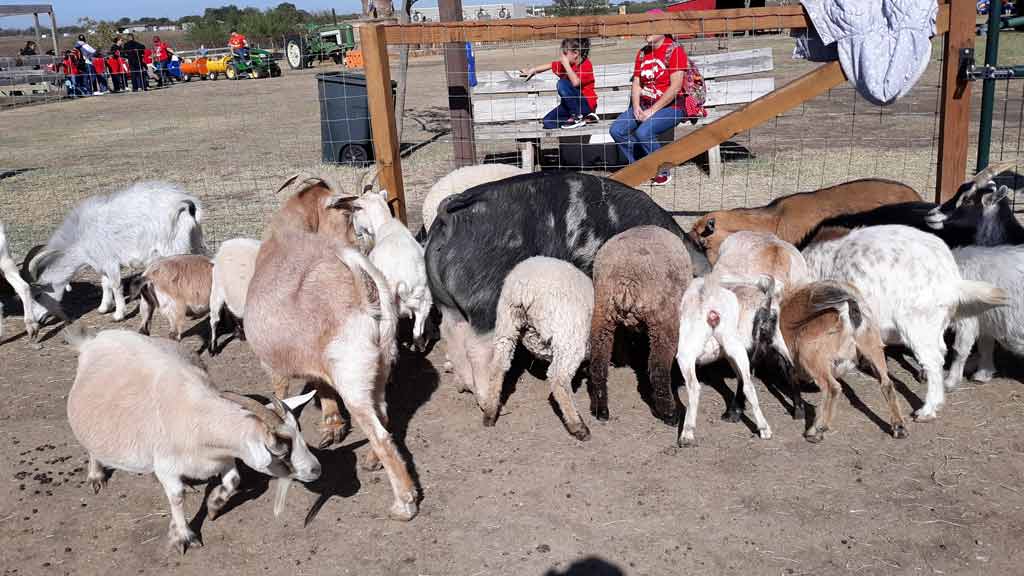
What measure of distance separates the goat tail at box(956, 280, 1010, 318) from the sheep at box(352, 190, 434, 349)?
3239 mm

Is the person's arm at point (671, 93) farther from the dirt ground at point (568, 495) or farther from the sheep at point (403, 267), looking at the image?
the dirt ground at point (568, 495)

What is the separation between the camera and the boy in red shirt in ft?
31.1

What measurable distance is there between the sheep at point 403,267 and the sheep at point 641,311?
1.30 m

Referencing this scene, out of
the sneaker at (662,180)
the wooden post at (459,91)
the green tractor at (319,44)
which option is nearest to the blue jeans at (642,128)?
the sneaker at (662,180)

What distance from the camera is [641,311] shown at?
461 cm

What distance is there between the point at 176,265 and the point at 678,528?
13.8 feet

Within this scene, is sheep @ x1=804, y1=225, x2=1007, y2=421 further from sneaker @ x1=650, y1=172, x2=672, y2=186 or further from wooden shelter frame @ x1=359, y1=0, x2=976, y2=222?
sneaker @ x1=650, y1=172, x2=672, y2=186

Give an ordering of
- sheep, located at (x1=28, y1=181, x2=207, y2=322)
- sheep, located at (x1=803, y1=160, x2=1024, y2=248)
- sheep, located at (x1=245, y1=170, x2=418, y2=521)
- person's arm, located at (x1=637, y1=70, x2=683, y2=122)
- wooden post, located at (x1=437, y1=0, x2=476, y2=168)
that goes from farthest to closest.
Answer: person's arm, located at (x1=637, y1=70, x2=683, y2=122), wooden post, located at (x1=437, y1=0, x2=476, y2=168), sheep, located at (x1=28, y1=181, x2=207, y2=322), sheep, located at (x1=803, y1=160, x2=1024, y2=248), sheep, located at (x1=245, y1=170, x2=418, y2=521)

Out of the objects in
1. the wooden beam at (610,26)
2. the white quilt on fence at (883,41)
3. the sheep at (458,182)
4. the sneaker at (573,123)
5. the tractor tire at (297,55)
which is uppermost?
the tractor tire at (297,55)

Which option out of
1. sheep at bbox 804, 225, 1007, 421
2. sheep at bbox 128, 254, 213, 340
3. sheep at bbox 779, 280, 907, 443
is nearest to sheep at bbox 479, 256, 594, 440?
sheep at bbox 779, 280, 907, 443

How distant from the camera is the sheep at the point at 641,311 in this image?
460 cm

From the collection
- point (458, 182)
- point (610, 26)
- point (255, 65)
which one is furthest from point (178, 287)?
point (255, 65)

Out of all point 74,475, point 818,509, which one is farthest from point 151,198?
point 818,509

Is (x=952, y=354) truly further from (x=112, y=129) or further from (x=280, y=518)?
(x=112, y=129)
